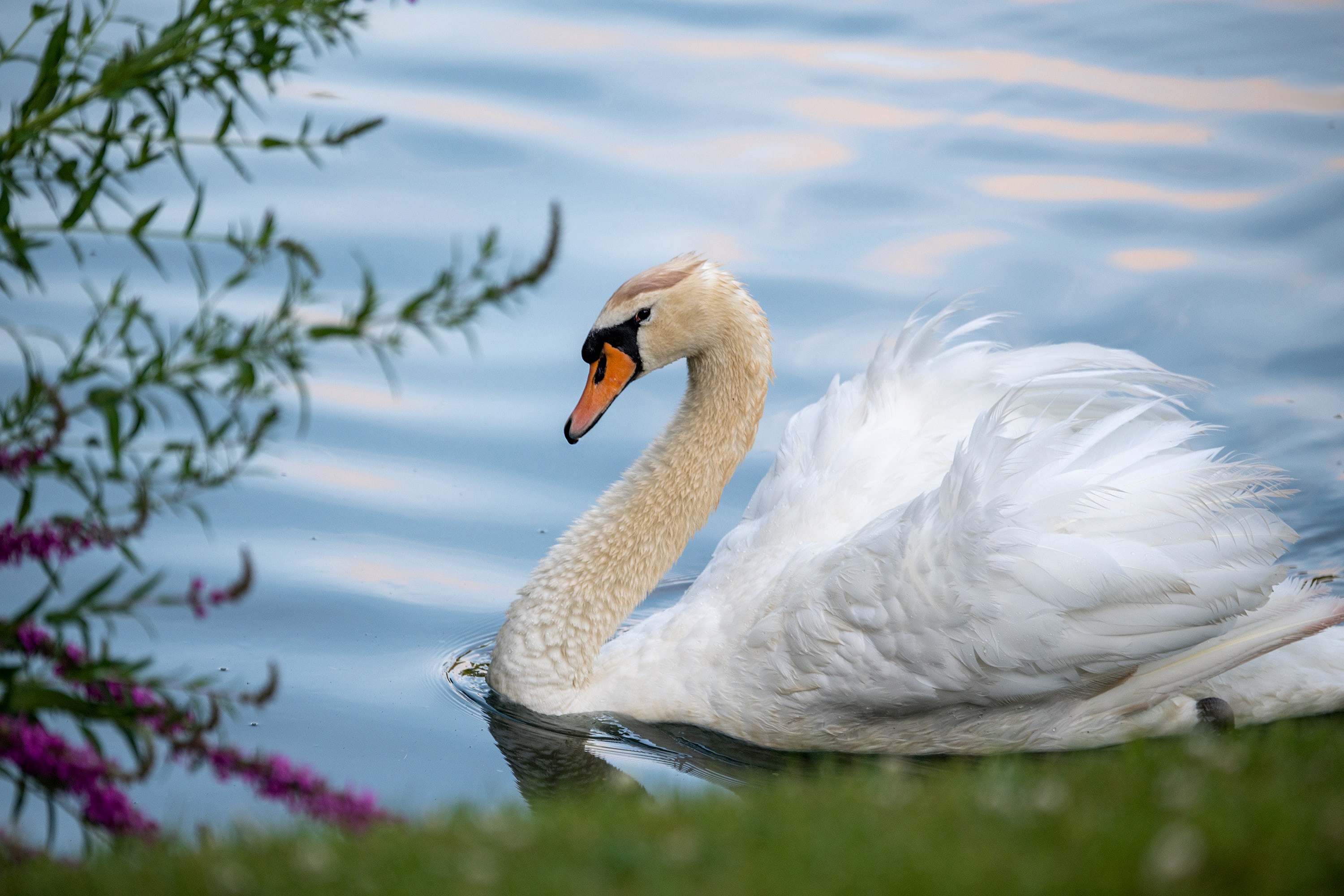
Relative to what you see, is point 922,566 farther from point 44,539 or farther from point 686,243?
point 686,243

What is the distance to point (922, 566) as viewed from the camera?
16.5 feet

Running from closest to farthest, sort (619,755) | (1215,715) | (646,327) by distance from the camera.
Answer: (1215,715)
(619,755)
(646,327)

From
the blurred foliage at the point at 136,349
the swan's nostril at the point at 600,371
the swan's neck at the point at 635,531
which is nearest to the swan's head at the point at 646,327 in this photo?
the swan's nostril at the point at 600,371

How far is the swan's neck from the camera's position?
5770 mm

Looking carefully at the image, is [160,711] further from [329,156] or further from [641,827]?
[329,156]

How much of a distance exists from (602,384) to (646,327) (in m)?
0.30

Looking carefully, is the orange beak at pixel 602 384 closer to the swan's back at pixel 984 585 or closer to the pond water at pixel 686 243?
the swan's back at pixel 984 585

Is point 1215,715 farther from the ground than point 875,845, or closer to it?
closer to it

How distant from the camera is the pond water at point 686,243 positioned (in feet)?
19.5

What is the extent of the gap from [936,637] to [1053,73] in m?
8.77

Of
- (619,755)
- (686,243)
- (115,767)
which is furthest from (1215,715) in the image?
(686,243)

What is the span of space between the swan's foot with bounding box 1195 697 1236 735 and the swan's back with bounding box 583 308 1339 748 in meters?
0.28

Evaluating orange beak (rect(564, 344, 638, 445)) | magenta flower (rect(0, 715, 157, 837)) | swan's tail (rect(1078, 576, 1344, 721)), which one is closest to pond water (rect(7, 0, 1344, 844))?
magenta flower (rect(0, 715, 157, 837))

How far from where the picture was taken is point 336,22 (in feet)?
11.4
